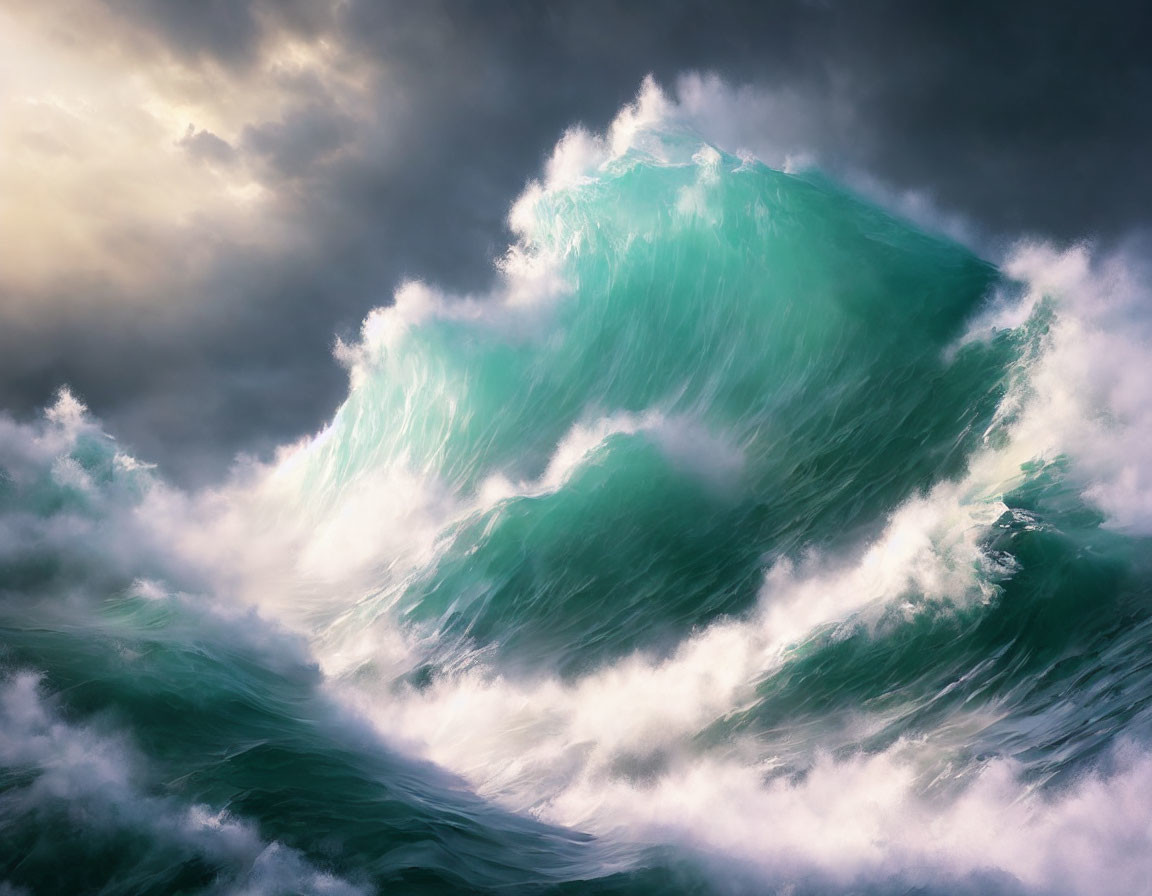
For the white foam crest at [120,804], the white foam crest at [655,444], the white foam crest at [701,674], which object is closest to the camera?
the white foam crest at [120,804]

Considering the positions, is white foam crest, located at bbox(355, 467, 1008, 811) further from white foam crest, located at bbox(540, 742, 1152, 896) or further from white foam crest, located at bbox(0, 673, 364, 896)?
white foam crest, located at bbox(0, 673, 364, 896)

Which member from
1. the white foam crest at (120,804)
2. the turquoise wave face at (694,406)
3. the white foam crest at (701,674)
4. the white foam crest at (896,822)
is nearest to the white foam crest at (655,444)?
the turquoise wave face at (694,406)

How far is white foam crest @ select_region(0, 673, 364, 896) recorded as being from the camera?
18.7 ft

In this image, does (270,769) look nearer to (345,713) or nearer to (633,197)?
(345,713)

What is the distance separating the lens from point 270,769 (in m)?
7.47

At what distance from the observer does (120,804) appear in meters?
6.30

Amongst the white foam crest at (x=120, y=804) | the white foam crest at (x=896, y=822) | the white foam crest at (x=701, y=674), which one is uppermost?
the white foam crest at (x=701, y=674)

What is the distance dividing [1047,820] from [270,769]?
6821 mm

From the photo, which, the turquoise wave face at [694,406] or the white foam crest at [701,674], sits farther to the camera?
the turquoise wave face at [694,406]

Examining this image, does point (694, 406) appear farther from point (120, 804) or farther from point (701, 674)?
point (120, 804)

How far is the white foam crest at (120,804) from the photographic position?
18.7ft

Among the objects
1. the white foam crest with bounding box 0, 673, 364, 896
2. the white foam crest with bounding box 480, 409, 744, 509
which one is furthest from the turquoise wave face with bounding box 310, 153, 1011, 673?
the white foam crest with bounding box 0, 673, 364, 896

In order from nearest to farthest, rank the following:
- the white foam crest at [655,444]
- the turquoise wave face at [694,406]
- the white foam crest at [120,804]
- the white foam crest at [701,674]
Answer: the white foam crest at [120,804] → the white foam crest at [701,674] → the turquoise wave face at [694,406] → the white foam crest at [655,444]

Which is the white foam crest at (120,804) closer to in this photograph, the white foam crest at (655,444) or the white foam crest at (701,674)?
the white foam crest at (701,674)
